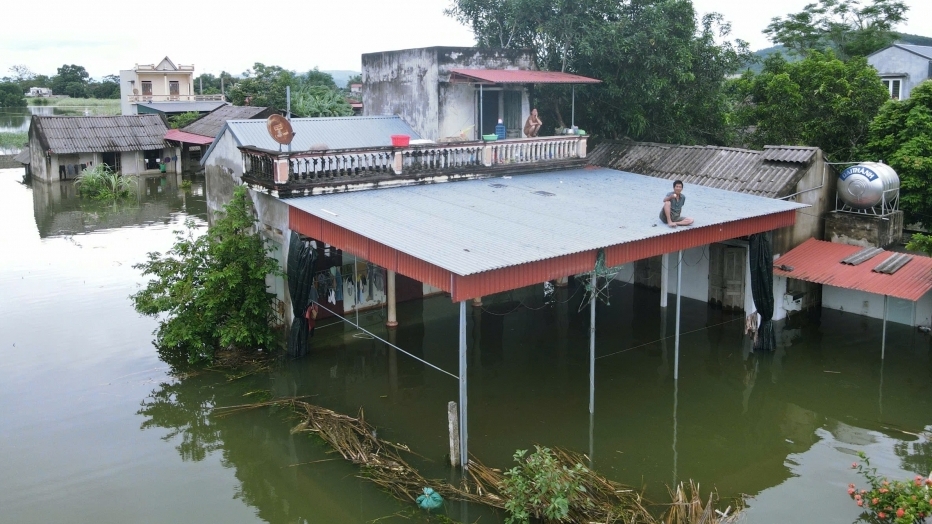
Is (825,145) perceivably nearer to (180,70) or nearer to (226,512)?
(226,512)

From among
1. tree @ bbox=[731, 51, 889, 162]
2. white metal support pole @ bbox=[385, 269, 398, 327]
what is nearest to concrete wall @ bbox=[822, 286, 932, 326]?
tree @ bbox=[731, 51, 889, 162]

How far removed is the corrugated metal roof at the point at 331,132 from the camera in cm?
1681

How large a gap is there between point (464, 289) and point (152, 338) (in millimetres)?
8634

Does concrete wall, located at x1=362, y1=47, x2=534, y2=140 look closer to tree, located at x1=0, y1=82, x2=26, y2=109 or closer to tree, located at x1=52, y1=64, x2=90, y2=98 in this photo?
tree, located at x1=0, y1=82, x2=26, y2=109

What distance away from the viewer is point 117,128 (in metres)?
37.3

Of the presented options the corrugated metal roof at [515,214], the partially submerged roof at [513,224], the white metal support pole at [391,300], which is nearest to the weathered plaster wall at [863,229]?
the partially submerged roof at [513,224]

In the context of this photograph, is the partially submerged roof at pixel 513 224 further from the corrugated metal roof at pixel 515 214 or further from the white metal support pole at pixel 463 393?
the white metal support pole at pixel 463 393

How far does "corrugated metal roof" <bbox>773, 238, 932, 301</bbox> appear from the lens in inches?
555

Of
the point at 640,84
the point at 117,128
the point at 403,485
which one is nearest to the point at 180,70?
the point at 117,128

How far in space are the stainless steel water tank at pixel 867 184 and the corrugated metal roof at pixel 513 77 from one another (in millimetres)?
6017

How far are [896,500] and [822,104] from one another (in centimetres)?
1324

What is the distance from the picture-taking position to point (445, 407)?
1282 cm

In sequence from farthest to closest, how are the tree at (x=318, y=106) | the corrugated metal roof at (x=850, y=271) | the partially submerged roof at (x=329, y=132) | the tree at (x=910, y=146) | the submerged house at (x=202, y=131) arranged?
the tree at (x=318, y=106) < the submerged house at (x=202, y=131) < the tree at (x=910, y=146) < the partially submerged roof at (x=329, y=132) < the corrugated metal roof at (x=850, y=271)

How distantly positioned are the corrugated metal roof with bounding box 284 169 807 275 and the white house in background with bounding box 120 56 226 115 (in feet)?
130
